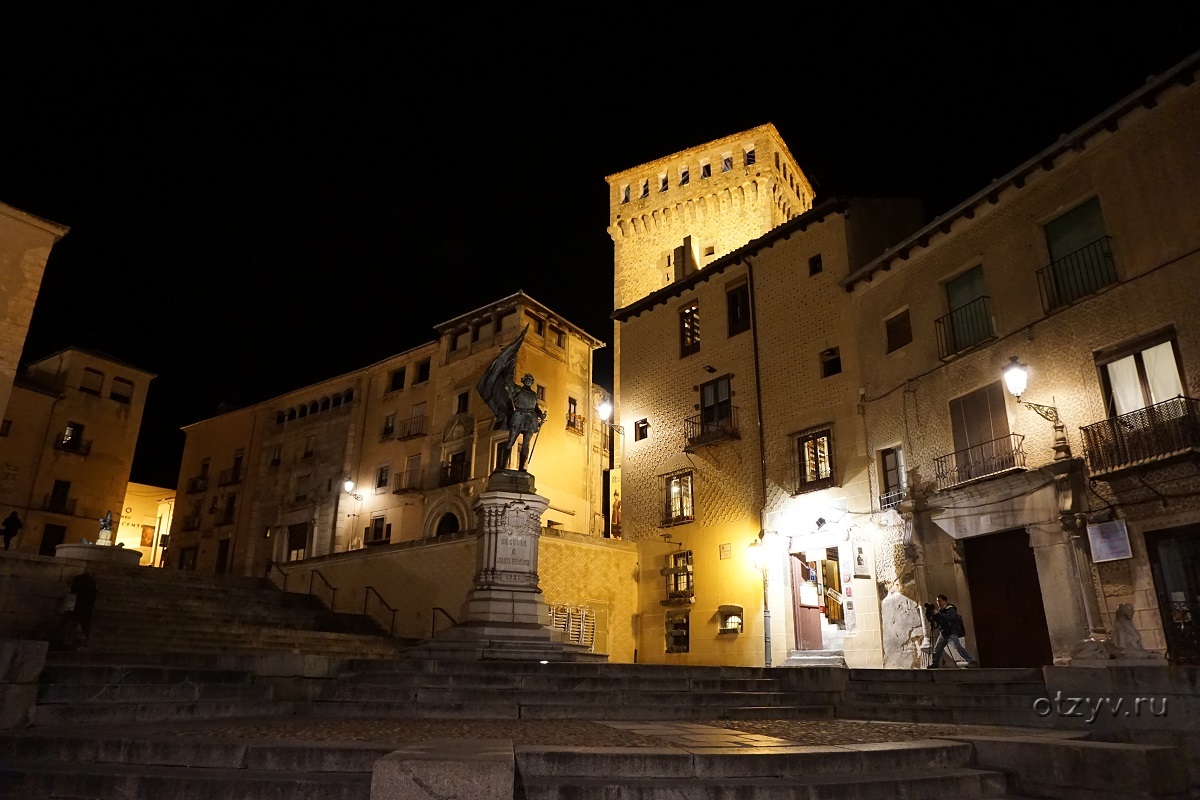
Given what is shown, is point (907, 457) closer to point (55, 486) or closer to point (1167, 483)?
point (1167, 483)

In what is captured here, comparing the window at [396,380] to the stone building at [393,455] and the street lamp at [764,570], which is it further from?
the street lamp at [764,570]

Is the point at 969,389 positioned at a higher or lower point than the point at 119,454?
lower

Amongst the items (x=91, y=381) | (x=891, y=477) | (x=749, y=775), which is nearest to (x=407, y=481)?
(x=91, y=381)

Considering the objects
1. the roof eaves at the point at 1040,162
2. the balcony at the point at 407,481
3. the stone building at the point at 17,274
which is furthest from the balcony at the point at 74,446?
the roof eaves at the point at 1040,162

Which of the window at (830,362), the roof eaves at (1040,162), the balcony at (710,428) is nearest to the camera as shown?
the roof eaves at (1040,162)

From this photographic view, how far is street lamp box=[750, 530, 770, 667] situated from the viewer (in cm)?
1927

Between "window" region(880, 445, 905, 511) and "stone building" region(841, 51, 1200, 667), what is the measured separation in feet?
0.18

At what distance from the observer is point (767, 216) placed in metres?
35.7

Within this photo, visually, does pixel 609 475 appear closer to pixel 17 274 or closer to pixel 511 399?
pixel 511 399

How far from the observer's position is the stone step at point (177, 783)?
15.5 feet

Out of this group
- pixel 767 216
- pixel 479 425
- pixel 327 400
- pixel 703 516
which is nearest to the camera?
pixel 703 516

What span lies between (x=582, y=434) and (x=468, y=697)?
76.9 feet

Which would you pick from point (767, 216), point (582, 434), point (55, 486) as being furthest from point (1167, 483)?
point (55, 486)

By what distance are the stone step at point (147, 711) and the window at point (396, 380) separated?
90.2ft
